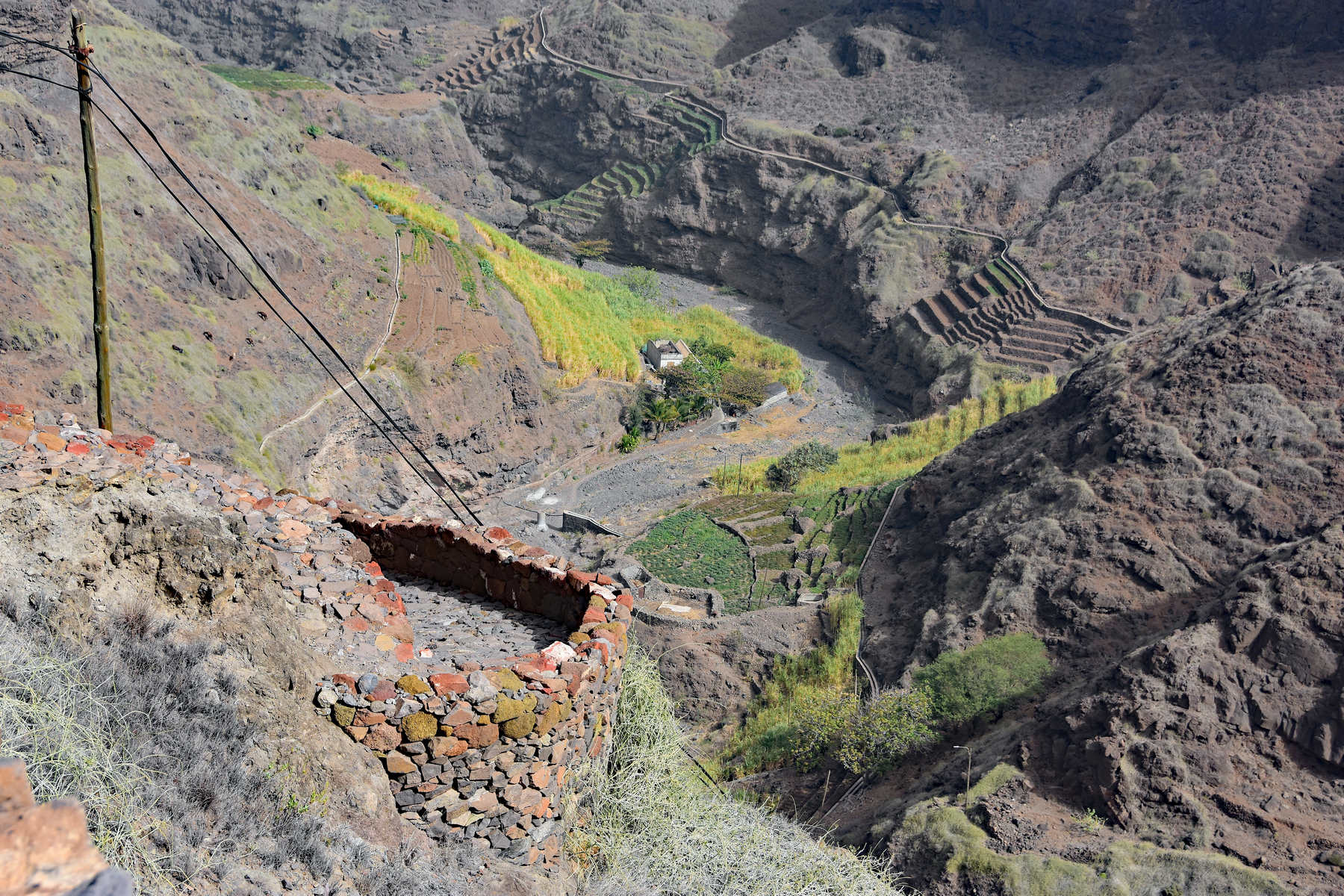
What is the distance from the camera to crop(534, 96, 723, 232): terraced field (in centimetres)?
5753

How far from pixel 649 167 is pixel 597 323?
21212 mm

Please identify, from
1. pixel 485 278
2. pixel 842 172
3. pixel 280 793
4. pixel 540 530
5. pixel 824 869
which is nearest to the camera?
pixel 280 793

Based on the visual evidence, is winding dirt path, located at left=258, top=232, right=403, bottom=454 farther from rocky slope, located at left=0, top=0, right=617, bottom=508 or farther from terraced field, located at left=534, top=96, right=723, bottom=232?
terraced field, located at left=534, top=96, right=723, bottom=232

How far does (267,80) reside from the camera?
196 feet

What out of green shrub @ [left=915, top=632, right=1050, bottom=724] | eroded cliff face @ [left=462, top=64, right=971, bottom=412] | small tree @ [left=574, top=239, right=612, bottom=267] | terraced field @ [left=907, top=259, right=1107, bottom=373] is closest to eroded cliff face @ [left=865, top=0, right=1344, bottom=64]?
eroded cliff face @ [left=462, top=64, right=971, bottom=412]

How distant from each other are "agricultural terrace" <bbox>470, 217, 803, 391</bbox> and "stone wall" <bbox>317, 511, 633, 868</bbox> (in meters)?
28.9

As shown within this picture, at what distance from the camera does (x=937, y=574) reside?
2434 cm

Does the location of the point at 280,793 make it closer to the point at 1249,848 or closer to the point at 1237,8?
the point at 1249,848

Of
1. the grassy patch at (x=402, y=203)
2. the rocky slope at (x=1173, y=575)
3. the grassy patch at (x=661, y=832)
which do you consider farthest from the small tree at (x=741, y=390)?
the grassy patch at (x=661, y=832)

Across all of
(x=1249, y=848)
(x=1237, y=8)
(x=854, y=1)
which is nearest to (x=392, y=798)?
(x=1249, y=848)

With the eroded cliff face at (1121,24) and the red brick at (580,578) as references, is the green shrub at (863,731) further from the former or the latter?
the eroded cliff face at (1121,24)

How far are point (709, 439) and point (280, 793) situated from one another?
32657mm

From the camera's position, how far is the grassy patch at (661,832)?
8172 millimetres

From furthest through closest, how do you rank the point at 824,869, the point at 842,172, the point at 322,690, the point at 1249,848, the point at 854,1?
the point at 854,1 < the point at 842,172 < the point at 1249,848 < the point at 824,869 < the point at 322,690
